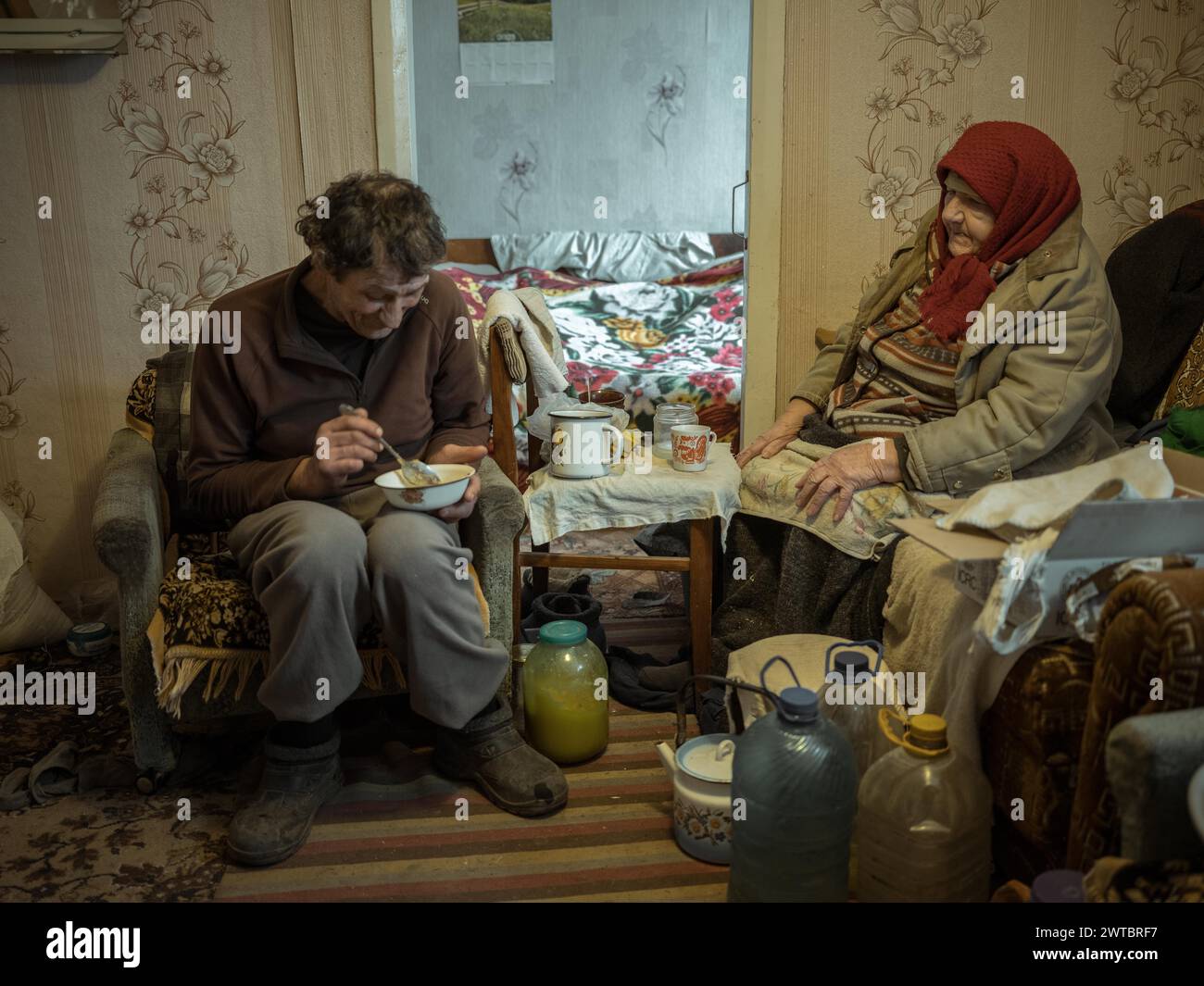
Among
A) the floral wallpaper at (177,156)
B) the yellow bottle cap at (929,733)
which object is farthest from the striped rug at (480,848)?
the floral wallpaper at (177,156)

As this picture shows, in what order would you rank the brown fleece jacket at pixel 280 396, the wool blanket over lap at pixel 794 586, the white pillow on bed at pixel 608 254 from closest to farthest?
the brown fleece jacket at pixel 280 396
the wool blanket over lap at pixel 794 586
the white pillow on bed at pixel 608 254

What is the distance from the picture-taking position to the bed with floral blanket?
3.52 meters

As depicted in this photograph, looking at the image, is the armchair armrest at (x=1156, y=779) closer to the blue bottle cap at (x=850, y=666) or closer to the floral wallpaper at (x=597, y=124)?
the blue bottle cap at (x=850, y=666)

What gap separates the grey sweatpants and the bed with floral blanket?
118 centimetres

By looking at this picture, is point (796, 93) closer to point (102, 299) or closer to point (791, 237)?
point (791, 237)

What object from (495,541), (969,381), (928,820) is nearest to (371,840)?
(495,541)

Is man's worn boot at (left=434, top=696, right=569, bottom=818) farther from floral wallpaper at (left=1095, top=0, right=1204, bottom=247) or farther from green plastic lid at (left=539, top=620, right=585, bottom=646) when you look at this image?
floral wallpaper at (left=1095, top=0, right=1204, bottom=247)

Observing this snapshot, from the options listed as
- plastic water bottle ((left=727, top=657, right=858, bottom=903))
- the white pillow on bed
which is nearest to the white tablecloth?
plastic water bottle ((left=727, top=657, right=858, bottom=903))

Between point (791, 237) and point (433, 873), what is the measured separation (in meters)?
1.85

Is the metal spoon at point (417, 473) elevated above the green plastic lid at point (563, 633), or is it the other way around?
the metal spoon at point (417, 473)

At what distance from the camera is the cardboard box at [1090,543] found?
135 cm

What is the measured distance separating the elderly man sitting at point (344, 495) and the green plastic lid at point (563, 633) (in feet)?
0.41

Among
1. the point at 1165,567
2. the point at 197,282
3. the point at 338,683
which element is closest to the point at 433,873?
the point at 338,683

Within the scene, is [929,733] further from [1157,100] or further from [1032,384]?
[1157,100]
